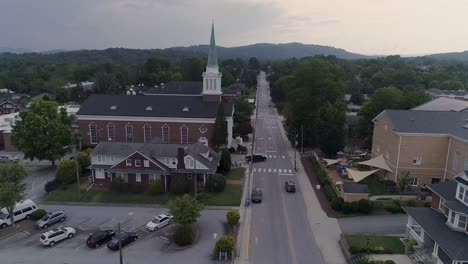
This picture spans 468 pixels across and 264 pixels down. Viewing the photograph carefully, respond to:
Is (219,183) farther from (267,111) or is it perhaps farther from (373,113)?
(267,111)

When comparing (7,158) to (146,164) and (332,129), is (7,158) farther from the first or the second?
(332,129)

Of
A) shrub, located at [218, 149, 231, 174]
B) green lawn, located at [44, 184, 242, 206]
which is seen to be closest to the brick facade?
shrub, located at [218, 149, 231, 174]

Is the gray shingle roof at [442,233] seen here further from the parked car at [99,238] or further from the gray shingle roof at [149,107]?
the gray shingle roof at [149,107]

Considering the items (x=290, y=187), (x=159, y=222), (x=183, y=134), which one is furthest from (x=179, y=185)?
(x=183, y=134)

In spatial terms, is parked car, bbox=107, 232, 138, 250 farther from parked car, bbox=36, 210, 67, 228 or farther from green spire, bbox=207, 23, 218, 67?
green spire, bbox=207, 23, 218, 67

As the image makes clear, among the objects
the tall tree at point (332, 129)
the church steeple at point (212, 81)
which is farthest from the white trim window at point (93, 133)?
the tall tree at point (332, 129)

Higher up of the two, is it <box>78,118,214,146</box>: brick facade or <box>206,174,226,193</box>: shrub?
<box>78,118,214,146</box>: brick facade
